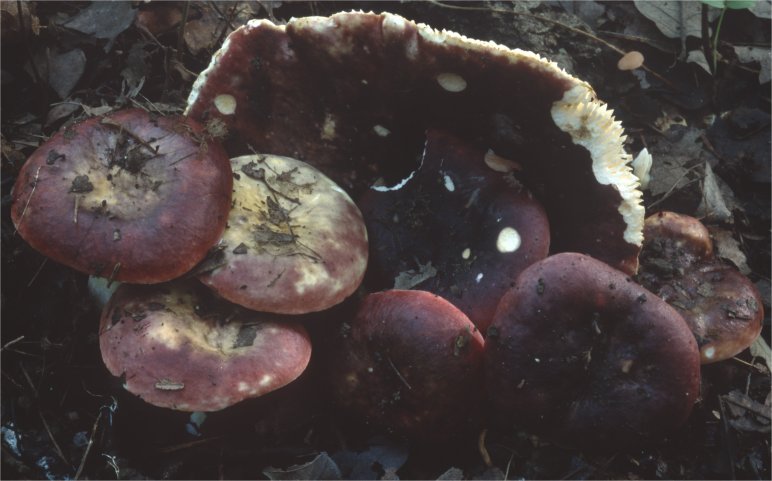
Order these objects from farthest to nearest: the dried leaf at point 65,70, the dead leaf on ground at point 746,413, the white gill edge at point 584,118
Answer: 1. the dried leaf at point 65,70
2. the dead leaf on ground at point 746,413
3. the white gill edge at point 584,118

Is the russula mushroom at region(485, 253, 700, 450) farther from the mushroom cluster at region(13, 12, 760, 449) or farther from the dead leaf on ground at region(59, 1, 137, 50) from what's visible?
the dead leaf on ground at region(59, 1, 137, 50)

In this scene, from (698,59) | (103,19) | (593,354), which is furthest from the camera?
(698,59)

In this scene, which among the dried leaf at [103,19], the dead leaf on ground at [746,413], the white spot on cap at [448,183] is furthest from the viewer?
the dried leaf at [103,19]

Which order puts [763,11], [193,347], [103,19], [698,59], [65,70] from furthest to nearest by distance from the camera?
[763,11] → [698,59] → [103,19] → [65,70] → [193,347]

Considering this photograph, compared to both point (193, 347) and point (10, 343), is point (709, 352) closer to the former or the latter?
point (193, 347)

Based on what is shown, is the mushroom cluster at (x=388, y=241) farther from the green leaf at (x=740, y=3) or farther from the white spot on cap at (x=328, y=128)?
the green leaf at (x=740, y=3)

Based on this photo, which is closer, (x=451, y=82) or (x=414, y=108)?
(x=451, y=82)

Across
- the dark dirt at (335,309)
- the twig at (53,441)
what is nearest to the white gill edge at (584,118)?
the dark dirt at (335,309)

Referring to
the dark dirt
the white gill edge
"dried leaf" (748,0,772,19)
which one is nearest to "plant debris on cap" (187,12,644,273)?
the white gill edge

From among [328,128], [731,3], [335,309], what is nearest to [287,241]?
[335,309]
